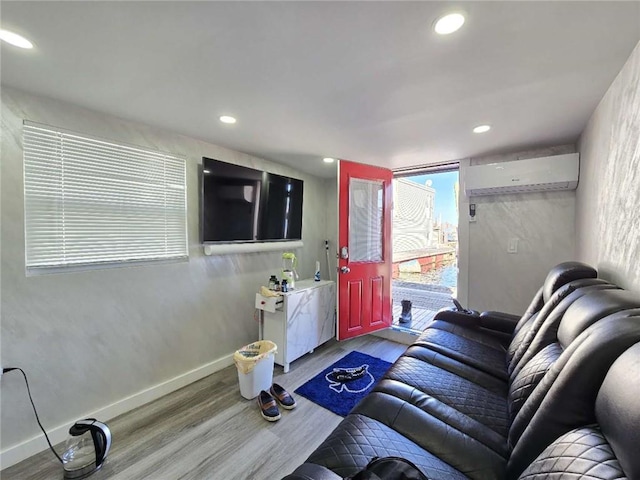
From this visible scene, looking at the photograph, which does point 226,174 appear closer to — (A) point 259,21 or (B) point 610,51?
(A) point 259,21

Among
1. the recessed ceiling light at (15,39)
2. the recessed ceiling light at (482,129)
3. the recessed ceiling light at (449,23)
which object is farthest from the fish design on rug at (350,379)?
the recessed ceiling light at (15,39)

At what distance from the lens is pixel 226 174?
8.17 feet

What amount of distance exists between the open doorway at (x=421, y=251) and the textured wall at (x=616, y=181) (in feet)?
5.92

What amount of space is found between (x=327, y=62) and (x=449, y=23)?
52cm

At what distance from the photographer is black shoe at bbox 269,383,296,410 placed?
2.04 meters

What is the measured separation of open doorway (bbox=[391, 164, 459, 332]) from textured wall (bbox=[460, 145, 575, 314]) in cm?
90

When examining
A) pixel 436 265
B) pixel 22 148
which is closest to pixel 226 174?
→ pixel 22 148

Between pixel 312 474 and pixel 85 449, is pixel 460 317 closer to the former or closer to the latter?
pixel 312 474

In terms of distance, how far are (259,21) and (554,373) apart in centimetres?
168

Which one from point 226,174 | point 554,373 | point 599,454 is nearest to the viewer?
point 599,454

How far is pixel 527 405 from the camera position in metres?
0.96

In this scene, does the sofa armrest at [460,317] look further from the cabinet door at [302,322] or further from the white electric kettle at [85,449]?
the white electric kettle at [85,449]

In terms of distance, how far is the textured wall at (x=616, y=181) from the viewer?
1.19 m

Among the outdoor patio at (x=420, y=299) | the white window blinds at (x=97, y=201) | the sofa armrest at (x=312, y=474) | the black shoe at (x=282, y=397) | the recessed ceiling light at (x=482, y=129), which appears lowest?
the black shoe at (x=282, y=397)
